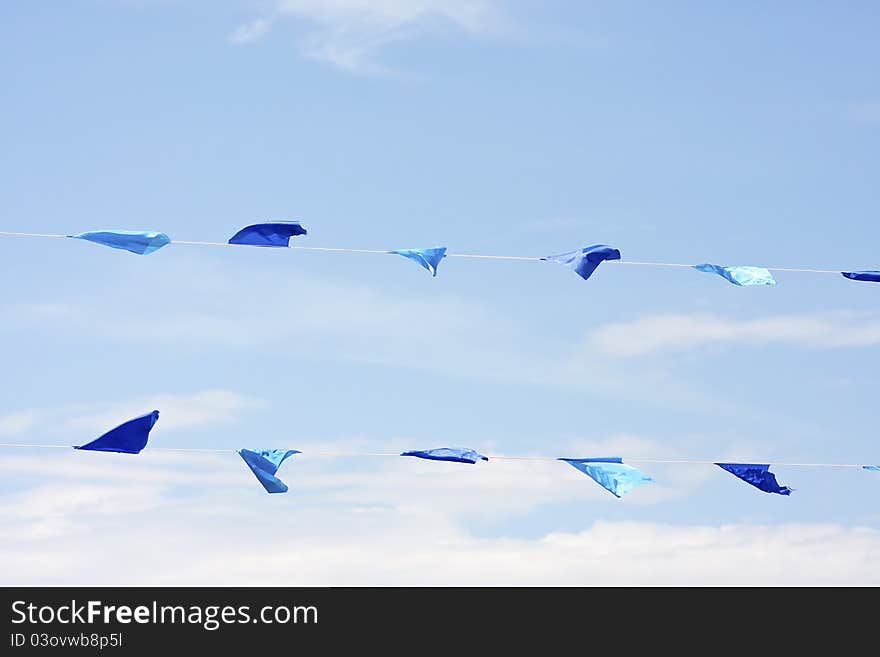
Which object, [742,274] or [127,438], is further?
[742,274]

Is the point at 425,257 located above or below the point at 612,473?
above

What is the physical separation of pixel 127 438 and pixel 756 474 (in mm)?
3604

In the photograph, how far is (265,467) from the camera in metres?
7.11

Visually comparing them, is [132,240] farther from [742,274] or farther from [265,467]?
[742,274]

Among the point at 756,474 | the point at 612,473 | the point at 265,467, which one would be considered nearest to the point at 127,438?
the point at 265,467

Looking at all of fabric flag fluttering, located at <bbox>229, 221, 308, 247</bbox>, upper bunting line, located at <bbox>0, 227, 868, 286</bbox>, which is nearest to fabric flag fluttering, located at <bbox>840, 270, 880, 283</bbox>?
upper bunting line, located at <bbox>0, 227, 868, 286</bbox>

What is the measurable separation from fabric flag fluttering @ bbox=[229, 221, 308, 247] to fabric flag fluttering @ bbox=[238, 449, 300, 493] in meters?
1.15

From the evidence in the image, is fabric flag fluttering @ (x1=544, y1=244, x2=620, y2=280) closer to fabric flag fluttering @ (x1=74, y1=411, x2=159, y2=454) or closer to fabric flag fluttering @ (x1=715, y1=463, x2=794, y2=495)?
fabric flag fluttering @ (x1=715, y1=463, x2=794, y2=495)

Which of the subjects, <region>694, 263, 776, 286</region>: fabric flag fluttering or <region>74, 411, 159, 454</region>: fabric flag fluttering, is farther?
<region>694, 263, 776, 286</region>: fabric flag fluttering

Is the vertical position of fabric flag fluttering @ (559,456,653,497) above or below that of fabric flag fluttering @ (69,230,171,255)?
below

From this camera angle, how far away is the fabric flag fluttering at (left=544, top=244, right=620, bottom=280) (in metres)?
7.39
